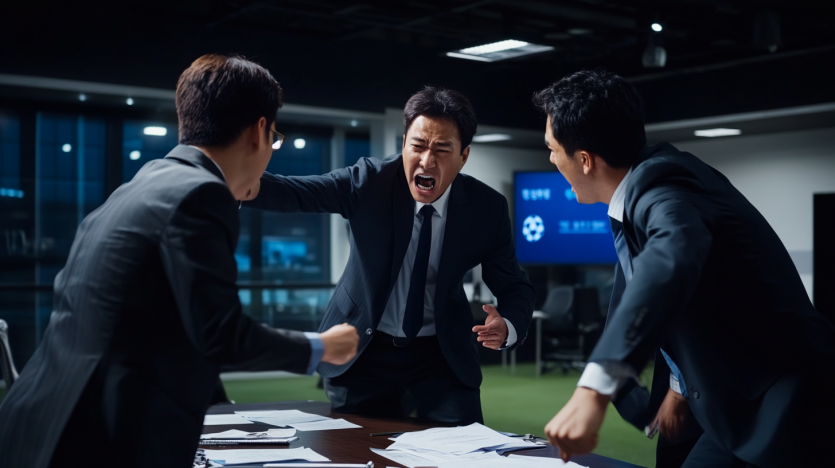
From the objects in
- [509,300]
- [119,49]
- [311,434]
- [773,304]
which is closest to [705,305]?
[773,304]

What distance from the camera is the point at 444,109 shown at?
8.91ft

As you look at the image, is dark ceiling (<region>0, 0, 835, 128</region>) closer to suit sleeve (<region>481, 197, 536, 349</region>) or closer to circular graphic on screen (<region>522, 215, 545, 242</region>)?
circular graphic on screen (<region>522, 215, 545, 242</region>)

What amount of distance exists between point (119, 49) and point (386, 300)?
17.2 ft

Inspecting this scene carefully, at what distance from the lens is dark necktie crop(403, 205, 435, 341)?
2592mm

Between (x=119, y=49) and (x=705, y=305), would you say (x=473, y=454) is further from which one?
(x=119, y=49)

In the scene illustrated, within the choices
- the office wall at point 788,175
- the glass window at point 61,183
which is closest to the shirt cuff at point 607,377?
the glass window at point 61,183

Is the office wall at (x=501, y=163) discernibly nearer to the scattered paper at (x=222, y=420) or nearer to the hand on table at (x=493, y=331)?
the hand on table at (x=493, y=331)

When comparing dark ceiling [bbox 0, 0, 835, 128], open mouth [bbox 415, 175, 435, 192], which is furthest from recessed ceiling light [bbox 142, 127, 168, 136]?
open mouth [bbox 415, 175, 435, 192]

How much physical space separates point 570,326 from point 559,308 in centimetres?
31

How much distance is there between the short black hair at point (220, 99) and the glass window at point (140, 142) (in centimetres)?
697

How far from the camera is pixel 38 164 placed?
7801 millimetres

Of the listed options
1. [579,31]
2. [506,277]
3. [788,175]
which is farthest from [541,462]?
[788,175]

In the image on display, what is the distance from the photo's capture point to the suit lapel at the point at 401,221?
8.72 feet

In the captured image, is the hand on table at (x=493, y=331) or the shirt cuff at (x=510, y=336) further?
the shirt cuff at (x=510, y=336)
